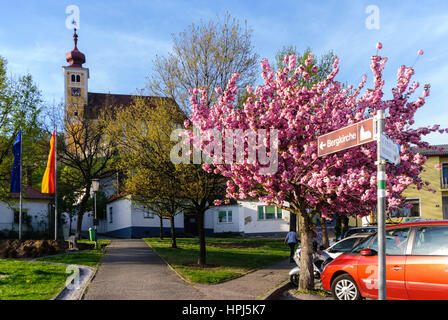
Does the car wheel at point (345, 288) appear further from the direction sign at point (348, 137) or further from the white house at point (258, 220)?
the white house at point (258, 220)

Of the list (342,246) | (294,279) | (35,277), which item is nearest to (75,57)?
(35,277)

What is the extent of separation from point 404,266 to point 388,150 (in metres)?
3.69

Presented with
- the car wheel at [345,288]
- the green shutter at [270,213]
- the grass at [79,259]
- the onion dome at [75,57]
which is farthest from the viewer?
the onion dome at [75,57]

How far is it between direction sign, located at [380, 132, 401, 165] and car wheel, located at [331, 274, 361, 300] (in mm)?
4354

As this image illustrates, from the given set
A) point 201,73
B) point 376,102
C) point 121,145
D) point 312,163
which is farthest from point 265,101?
point 121,145

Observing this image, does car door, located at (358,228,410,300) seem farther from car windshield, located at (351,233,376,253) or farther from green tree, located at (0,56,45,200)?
green tree, located at (0,56,45,200)

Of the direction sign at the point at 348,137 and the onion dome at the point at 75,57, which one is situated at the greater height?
the onion dome at the point at 75,57

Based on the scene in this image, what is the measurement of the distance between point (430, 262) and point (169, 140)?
10800 millimetres

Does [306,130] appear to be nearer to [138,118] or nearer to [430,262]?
[430,262]

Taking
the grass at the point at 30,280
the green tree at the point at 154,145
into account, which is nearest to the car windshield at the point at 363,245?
the grass at the point at 30,280

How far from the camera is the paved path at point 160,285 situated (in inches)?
411

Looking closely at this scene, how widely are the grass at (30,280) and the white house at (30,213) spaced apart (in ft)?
66.2

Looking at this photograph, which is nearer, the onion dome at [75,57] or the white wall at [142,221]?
the white wall at [142,221]

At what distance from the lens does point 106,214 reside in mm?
47594
